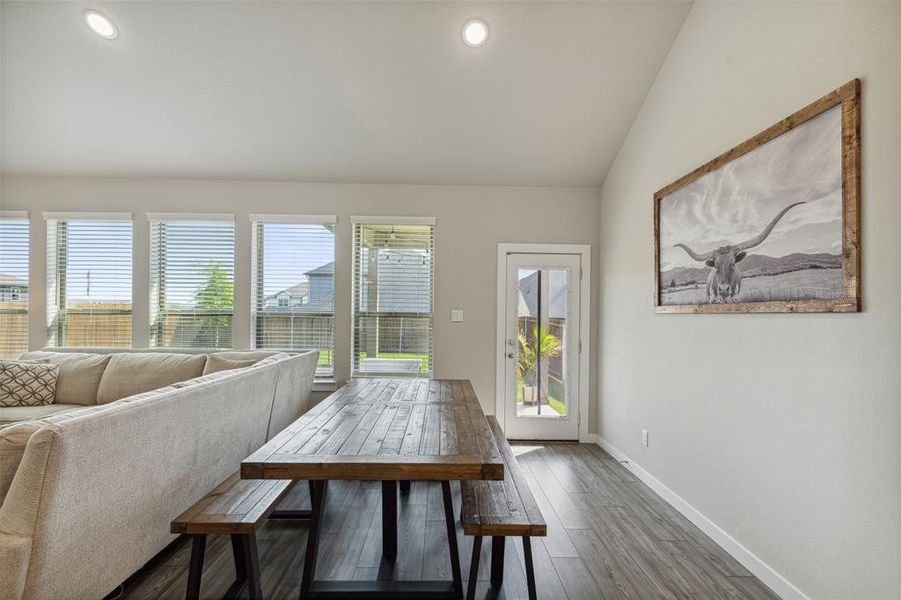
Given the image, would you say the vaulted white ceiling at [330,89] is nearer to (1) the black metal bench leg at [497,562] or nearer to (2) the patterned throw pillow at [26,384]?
(2) the patterned throw pillow at [26,384]

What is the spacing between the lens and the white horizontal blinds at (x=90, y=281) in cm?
378

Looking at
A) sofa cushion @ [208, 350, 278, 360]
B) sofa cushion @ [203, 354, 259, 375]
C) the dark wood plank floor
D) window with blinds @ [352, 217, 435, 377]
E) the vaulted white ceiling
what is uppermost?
→ the vaulted white ceiling

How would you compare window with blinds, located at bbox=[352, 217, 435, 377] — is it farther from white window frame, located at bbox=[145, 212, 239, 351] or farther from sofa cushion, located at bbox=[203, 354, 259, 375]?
white window frame, located at bbox=[145, 212, 239, 351]

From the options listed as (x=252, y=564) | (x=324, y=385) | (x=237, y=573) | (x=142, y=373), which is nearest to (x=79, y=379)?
(x=142, y=373)

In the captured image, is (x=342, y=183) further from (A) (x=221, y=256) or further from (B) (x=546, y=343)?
(B) (x=546, y=343)

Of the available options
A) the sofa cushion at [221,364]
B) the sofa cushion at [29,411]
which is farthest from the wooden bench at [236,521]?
the sofa cushion at [29,411]

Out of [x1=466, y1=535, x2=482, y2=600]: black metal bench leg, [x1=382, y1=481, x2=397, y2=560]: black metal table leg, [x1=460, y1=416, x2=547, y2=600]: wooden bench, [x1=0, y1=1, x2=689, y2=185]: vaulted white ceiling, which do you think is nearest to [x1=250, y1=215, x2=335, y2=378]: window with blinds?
[x1=0, y1=1, x2=689, y2=185]: vaulted white ceiling

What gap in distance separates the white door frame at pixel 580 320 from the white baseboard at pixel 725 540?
0.78m

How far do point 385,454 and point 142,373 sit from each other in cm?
292

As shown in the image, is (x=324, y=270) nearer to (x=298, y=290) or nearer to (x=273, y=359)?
(x=298, y=290)

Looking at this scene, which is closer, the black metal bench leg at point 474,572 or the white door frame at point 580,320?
the black metal bench leg at point 474,572

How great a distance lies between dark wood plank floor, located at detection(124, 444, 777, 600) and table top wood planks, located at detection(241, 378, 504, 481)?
759 mm

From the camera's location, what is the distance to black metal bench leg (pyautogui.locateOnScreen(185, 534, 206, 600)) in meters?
1.47

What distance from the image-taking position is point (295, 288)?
152 inches
